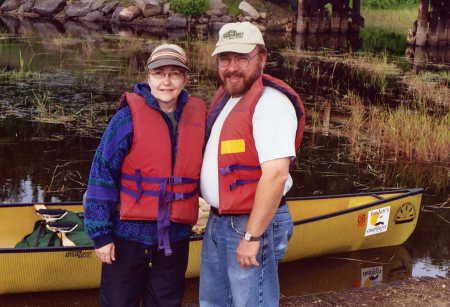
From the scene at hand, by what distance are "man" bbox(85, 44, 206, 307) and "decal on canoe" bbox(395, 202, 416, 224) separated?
13.2ft

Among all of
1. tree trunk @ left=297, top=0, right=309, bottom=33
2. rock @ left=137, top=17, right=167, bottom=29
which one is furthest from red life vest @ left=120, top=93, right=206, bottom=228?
tree trunk @ left=297, top=0, right=309, bottom=33

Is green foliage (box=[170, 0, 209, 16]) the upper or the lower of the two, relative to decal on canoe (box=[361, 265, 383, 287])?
upper

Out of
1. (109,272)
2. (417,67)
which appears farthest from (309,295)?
(417,67)

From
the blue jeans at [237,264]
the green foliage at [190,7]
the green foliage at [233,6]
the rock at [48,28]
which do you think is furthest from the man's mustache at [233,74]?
the green foliage at [233,6]

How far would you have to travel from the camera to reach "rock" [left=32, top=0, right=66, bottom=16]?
37.4m

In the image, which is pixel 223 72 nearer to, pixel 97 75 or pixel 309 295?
pixel 309 295

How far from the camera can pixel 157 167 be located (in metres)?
3.52

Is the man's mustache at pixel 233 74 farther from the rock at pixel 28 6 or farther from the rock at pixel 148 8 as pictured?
the rock at pixel 28 6

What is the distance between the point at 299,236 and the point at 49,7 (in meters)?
34.5

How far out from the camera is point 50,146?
10844mm

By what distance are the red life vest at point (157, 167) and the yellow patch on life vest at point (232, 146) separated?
0.22m

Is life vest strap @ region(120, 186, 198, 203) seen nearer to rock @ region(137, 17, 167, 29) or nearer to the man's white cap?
the man's white cap

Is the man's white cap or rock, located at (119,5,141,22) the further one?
rock, located at (119,5,141,22)

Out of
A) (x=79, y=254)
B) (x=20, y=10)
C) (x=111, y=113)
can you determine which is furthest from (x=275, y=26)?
(x=79, y=254)
